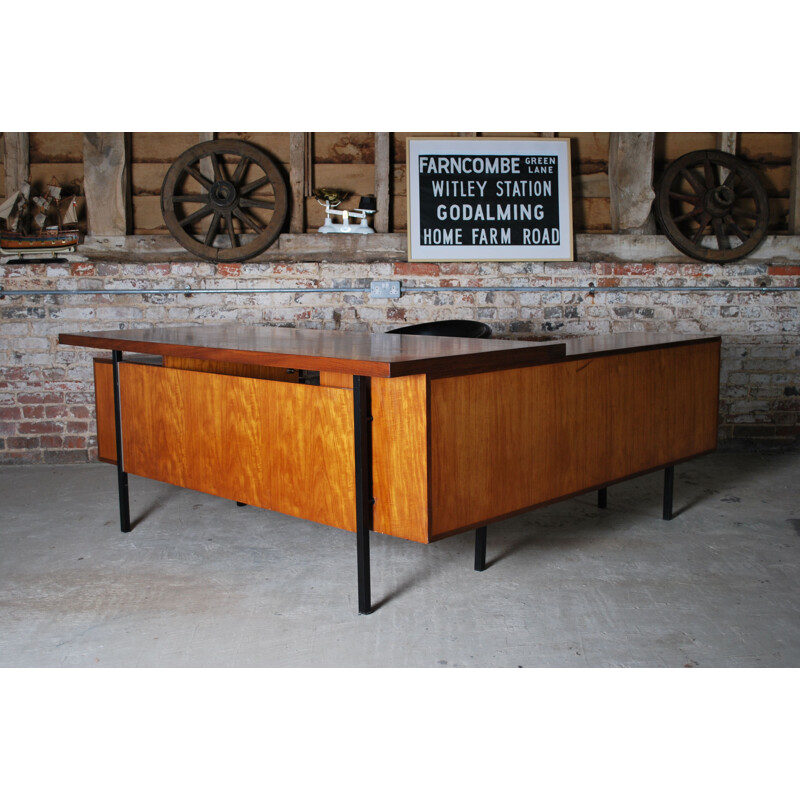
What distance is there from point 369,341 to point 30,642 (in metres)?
1.55

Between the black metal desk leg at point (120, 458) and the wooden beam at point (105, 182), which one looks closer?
the black metal desk leg at point (120, 458)

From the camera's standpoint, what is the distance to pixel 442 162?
5.21 m

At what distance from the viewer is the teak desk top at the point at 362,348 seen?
254 cm

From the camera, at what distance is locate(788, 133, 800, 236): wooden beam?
538cm

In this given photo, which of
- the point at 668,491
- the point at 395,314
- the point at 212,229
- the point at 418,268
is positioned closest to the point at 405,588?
the point at 668,491

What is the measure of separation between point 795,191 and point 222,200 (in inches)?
141

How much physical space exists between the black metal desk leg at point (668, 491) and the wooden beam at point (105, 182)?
3482 mm

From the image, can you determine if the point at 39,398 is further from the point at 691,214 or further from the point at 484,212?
the point at 691,214

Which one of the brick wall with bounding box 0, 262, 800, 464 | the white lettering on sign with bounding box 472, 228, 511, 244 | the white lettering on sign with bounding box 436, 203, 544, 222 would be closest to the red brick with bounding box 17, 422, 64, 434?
the brick wall with bounding box 0, 262, 800, 464

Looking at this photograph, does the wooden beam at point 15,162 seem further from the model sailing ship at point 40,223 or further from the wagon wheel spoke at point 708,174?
the wagon wheel spoke at point 708,174

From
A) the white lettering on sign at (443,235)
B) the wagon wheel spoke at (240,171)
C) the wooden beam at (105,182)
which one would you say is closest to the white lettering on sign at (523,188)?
the white lettering on sign at (443,235)

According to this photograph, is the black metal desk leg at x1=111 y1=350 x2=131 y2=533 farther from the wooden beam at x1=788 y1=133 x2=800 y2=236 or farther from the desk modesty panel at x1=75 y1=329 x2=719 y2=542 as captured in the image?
the wooden beam at x1=788 y1=133 x2=800 y2=236

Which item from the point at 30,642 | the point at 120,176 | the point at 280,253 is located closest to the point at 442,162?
the point at 280,253

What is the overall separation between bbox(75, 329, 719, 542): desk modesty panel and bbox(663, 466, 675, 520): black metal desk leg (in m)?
0.18
